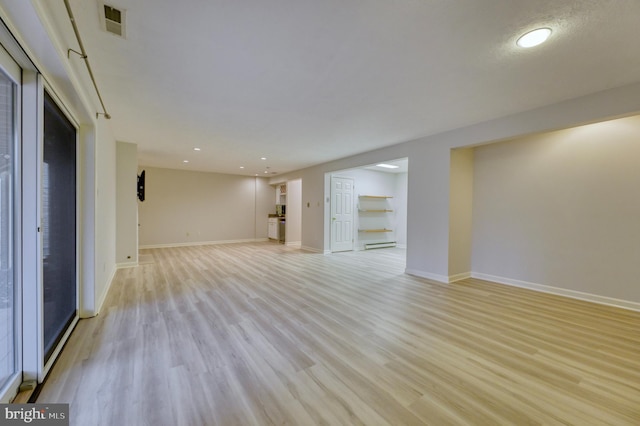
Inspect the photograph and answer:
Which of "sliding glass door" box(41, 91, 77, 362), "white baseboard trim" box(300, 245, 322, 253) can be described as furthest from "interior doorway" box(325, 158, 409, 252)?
"sliding glass door" box(41, 91, 77, 362)

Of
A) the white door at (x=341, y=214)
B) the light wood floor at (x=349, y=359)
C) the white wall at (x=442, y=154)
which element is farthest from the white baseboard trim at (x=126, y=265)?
the white wall at (x=442, y=154)

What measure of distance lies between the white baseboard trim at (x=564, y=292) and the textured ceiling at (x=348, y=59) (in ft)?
8.43

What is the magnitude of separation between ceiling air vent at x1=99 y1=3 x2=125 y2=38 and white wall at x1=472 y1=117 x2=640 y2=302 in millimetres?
4961

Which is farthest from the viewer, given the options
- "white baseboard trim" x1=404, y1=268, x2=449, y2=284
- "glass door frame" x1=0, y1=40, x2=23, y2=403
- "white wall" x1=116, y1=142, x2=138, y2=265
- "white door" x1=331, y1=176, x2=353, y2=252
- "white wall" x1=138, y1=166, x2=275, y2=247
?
"white wall" x1=138, y1=166, x2=275, y2=247

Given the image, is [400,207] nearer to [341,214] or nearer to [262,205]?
[341,214]

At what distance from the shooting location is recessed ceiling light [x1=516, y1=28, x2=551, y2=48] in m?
1.78

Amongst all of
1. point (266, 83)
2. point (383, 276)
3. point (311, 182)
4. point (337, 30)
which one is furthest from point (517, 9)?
point (311, 182)

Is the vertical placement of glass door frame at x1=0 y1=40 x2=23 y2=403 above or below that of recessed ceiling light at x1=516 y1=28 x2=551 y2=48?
below

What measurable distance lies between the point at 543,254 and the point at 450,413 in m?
3.47

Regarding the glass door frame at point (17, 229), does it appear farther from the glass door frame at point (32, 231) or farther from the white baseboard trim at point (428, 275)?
the white baseboard trim at point (428, 275)

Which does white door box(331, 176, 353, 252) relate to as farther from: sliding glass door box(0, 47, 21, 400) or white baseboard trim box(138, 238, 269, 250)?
sliding glass door box(0, 47, 21, 400)

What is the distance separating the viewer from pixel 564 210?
3592 mm

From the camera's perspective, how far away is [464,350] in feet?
7.05

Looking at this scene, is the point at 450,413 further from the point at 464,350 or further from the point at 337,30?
the point at 337,30
